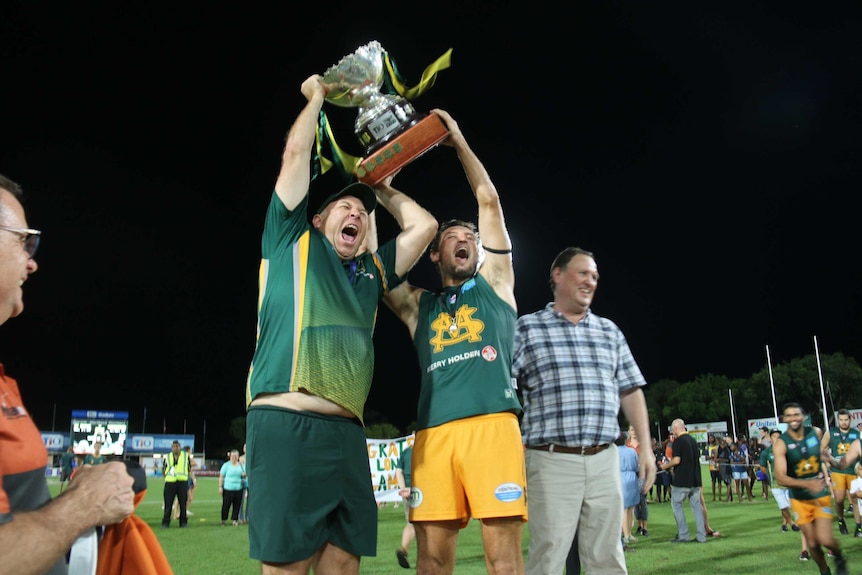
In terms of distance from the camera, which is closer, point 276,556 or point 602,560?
point 276,556

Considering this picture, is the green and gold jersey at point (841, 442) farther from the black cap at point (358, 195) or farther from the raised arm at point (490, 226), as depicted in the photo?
the black cap at point (358, 195)

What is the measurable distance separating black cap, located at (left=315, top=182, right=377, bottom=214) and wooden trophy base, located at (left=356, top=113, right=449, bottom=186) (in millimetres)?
505

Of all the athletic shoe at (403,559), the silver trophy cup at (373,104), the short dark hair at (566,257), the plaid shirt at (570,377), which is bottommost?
the athletic shoe at (403,559)

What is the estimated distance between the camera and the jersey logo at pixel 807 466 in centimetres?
894

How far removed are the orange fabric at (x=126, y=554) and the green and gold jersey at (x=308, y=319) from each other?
1266 mm

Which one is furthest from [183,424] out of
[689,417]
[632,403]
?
[632,403]

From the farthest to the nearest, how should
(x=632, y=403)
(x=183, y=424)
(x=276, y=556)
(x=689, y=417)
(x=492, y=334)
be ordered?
(x=183, y=424) → (x=689, y=417) → (x=632, y=403) → (x=492, y=334) → (x=276, y=556)

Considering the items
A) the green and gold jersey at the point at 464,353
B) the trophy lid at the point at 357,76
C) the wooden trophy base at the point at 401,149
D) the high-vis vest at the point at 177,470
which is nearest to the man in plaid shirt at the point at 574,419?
the green and gold jersey at the point at 464,353

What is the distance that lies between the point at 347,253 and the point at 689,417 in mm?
76423

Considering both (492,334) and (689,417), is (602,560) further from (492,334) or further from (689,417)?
(689,417)

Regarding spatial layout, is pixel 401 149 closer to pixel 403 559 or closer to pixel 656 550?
pixel 403 559

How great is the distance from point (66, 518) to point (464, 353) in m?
2.65

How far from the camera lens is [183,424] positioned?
294 feet

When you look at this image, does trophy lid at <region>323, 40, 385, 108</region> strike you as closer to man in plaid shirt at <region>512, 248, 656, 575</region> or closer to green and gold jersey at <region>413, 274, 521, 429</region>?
green and gold jersey at <region>413, 274, 521, 429</region>
